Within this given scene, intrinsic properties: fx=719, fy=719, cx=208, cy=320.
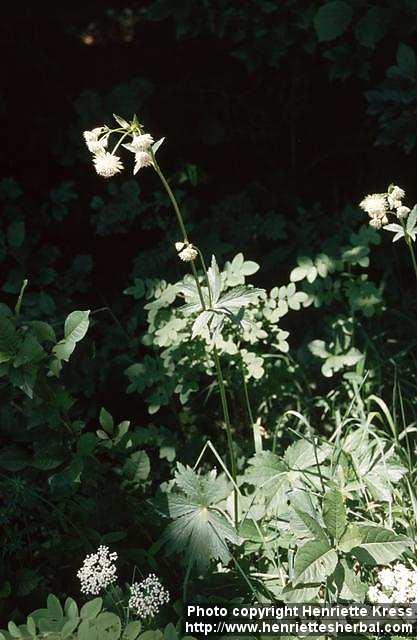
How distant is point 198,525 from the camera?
1.95 metres

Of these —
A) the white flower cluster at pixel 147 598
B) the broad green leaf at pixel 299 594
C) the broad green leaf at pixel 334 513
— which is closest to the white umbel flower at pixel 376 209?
the broad green leaf at pixel 334 513

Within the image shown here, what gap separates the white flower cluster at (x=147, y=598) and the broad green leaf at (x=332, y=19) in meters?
2.07

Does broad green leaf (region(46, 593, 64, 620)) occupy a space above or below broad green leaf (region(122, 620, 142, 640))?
above

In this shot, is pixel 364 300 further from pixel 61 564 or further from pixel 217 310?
pixel 61 564

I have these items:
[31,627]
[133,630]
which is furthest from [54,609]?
[133,630]

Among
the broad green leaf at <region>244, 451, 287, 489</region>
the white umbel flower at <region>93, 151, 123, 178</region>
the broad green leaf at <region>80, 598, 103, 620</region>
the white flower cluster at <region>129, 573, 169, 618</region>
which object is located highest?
the white umbel flower at <region>93, 151, 123, 178</region>

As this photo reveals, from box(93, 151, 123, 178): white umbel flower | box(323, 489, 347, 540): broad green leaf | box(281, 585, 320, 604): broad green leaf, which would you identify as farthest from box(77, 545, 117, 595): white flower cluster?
box(93, 151, 123, 178): white umbel flower

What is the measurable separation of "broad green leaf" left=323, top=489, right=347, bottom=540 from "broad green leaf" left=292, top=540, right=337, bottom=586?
0.05m

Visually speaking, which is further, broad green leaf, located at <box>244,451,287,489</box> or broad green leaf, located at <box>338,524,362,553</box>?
broad green leaf, located at <box>244,451,287,489</box>

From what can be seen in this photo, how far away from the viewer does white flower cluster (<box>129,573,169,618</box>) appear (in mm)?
1789

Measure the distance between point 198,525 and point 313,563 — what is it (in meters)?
0.34

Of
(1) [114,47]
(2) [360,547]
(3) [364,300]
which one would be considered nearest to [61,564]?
(2) [360,547]

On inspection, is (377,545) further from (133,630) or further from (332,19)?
(332,19)

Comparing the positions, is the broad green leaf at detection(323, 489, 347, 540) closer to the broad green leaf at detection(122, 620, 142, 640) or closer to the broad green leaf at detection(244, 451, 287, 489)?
the broad green leaf at detection(244, 451, 287, 489)
